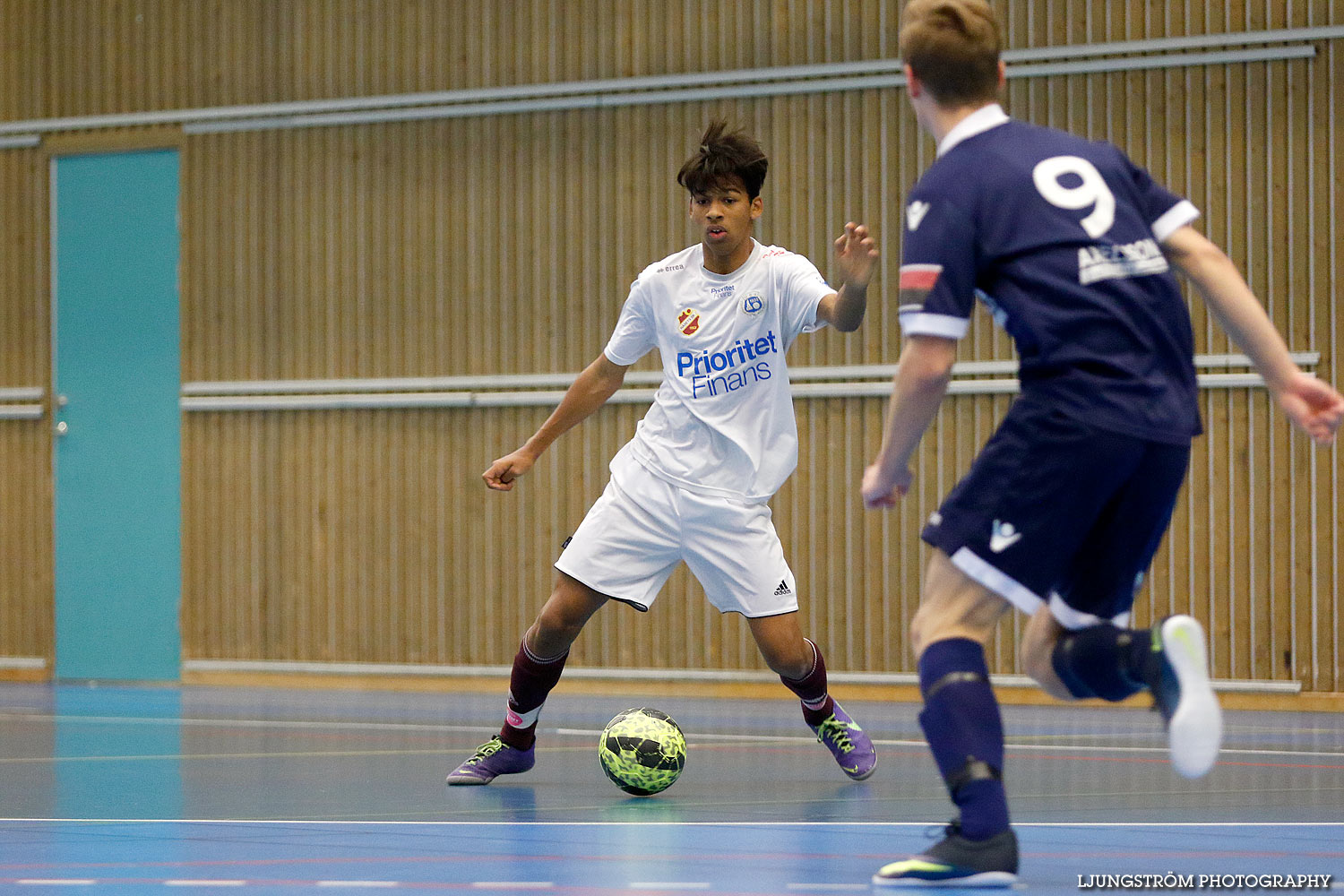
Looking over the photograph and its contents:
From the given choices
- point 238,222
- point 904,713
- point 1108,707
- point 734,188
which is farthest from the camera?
point 238,222

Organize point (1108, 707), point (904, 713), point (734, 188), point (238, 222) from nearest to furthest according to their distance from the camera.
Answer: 1. point (734, 188)
2. point (904, 713)
3. point (1108, 707)
4. point (238, 222)

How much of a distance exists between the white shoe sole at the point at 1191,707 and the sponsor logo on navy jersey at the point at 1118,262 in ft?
2.33

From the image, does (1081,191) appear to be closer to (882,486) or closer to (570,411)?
(882,486)

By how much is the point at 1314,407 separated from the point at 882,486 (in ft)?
2.99

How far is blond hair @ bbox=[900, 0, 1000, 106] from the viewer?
369cm

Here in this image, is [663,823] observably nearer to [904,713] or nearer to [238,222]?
[904,713]

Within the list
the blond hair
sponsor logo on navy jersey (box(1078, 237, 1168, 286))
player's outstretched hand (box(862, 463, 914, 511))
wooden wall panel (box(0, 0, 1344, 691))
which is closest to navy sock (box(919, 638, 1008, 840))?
player's outstretched hand (box(862, 463, 914, 511))

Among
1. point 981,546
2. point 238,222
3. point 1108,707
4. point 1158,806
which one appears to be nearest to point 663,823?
point 1158,806

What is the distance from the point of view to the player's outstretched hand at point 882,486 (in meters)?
3.71

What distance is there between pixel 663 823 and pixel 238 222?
366 inches

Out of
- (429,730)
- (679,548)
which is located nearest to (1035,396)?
(679,548)

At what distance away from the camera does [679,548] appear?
6.23m

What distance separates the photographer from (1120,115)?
11211 millimetres

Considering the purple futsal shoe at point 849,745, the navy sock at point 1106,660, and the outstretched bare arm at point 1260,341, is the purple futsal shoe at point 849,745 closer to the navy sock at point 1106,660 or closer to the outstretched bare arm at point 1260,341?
the navy sock at point 1106,660
